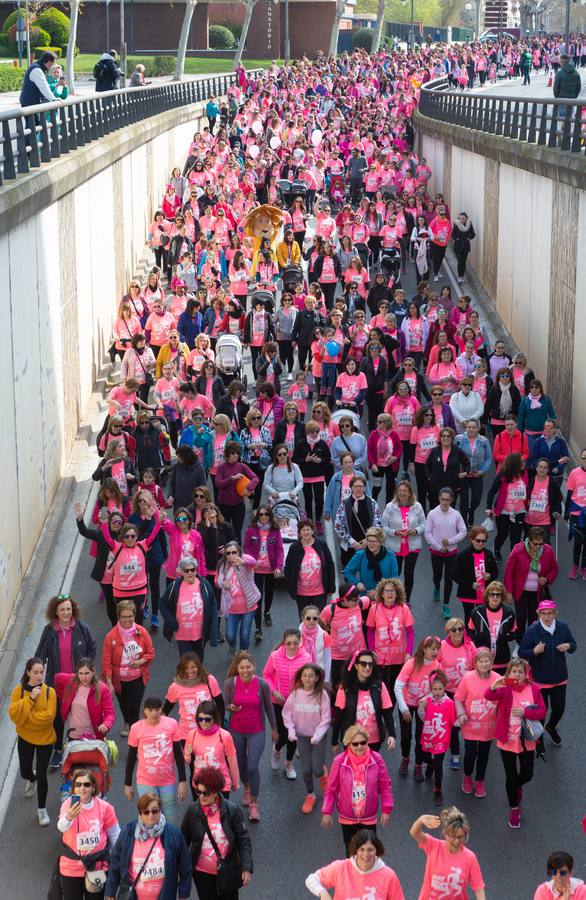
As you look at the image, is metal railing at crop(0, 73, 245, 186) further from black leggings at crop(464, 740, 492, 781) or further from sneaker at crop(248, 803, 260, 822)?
black leggings at crop(464, 740, 492, 781)

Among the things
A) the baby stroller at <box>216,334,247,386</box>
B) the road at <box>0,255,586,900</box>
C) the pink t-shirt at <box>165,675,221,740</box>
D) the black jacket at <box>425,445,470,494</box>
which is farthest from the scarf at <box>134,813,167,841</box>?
the baby stroller at <box>216,334,247,386</box>

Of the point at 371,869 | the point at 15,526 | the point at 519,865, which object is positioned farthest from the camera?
the point at 15,526

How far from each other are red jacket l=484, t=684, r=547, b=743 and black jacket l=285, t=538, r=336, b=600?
2.42 meters

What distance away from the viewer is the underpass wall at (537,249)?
19688mm

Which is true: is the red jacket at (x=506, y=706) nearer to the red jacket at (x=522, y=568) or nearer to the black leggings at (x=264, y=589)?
the red jacket at (x=522, y=568)

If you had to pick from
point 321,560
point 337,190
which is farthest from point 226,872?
point 337,190

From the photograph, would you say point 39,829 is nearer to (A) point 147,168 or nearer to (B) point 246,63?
(A) point 147,168

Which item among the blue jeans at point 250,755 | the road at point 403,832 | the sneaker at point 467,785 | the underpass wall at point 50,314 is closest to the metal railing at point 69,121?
the underpass wall at point 50,314

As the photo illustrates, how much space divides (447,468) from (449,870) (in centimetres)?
723

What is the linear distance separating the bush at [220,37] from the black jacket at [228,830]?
8774 cm

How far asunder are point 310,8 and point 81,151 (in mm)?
75582

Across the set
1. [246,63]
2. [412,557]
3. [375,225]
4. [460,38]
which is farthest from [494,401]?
[460,38]

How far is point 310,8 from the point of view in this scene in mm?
94438

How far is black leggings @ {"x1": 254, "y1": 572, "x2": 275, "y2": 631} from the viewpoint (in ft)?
44.7
